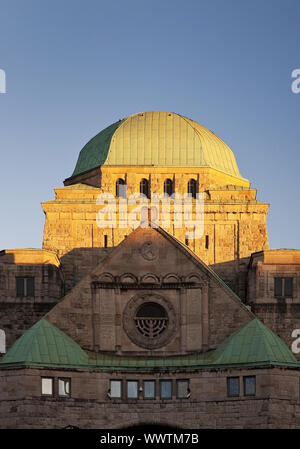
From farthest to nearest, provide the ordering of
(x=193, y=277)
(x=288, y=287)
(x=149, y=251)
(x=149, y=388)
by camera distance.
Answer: (x=288, y=287), (x=149, y=251), (x=193, y=277), (x=149, y=388)

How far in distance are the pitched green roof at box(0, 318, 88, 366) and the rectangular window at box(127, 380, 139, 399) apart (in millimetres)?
2982

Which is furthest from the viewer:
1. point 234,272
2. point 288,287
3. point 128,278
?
point 234,272

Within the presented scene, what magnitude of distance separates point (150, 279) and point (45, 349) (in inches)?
330

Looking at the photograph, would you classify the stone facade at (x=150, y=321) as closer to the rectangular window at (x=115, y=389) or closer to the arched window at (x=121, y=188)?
the rectangular window at (x=115, y=389)

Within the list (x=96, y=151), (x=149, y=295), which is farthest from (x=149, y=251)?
(x=96, y=151)

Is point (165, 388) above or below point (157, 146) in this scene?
below

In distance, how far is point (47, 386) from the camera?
84.1m

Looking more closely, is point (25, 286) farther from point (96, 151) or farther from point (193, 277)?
point (96, 151)

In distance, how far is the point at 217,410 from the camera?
84.2 metres

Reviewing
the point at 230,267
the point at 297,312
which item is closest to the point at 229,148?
the point at 230,267

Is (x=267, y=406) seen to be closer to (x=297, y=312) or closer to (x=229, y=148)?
(x=297, y=312)

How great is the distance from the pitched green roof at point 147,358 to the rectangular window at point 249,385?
820 millimetres

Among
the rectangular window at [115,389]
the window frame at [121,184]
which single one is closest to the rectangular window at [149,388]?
the rectangular window at [115,389]

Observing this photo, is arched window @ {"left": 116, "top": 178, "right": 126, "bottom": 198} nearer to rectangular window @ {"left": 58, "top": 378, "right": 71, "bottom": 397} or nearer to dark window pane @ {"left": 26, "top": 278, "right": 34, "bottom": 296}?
dark window pane @ {"left": 26, "top": 278, "right": 34, "bottom": 296}
